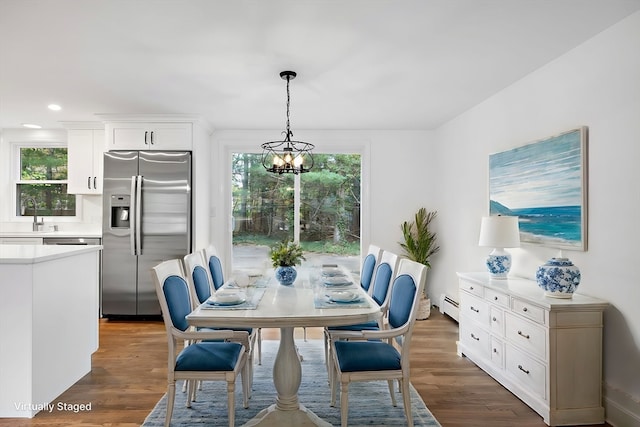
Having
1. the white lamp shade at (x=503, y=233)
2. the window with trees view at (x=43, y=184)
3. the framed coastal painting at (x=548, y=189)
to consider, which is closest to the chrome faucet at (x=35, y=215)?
the window with trees view at (x=43, y=184)

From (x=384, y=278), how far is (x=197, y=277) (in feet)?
4.61

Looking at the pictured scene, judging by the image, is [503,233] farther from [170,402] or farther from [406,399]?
[170,402]

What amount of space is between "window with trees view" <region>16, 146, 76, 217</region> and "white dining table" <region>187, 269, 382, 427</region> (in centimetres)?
429

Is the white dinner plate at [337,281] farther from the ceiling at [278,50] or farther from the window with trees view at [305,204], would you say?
the window with trees view at [305,204]

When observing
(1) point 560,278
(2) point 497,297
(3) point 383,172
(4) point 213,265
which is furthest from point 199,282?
(3) point 383,172

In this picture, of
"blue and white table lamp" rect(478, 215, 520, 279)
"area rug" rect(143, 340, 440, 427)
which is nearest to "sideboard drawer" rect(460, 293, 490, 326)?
"blue and white table lamp" rect(478, 215, 520, 279)

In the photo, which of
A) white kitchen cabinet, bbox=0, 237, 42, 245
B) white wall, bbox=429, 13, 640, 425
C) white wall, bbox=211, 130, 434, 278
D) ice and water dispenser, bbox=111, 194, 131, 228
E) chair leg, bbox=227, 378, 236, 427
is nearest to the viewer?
chair leg, bbox=227, 378, 236, 427

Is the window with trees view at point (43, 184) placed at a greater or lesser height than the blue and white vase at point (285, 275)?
greater

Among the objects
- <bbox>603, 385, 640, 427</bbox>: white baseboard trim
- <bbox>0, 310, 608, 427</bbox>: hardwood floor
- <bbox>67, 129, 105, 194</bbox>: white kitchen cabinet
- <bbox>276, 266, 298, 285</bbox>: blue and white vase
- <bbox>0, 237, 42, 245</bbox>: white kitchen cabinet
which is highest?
<bbox>67, 129, 105, 194</bbox>: white kitchen cabinet

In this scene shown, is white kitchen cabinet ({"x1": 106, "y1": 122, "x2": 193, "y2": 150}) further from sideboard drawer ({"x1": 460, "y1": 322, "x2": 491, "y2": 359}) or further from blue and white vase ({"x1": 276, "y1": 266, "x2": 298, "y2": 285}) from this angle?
sideboard drawer ({"x1": 460, "y1": 322, "x2": 491, "y2": 359})

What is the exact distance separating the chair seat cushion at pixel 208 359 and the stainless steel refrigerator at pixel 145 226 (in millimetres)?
2570

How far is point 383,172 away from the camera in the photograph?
5.56 meters

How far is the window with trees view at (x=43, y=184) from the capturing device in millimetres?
5582

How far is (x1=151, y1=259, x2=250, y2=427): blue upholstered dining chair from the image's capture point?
221 centimetres
